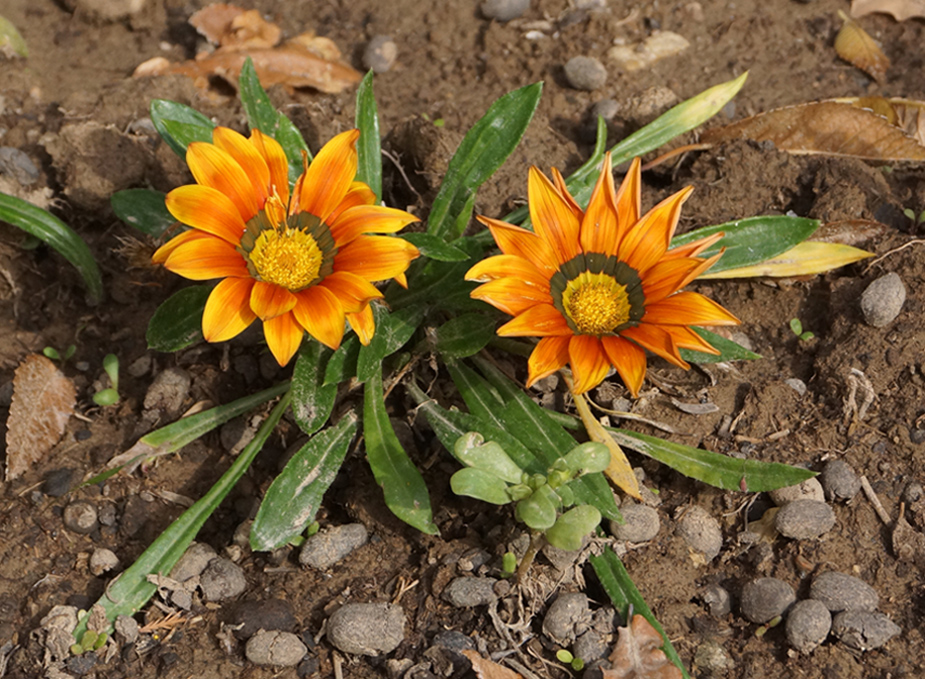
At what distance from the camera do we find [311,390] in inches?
108

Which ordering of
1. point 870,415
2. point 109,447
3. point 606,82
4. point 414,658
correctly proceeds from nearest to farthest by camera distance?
point 414,658
point 870,415
point 109,447
point 606,82

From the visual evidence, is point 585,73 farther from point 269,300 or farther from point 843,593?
point 843,593

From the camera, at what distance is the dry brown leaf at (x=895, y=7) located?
4.20 m

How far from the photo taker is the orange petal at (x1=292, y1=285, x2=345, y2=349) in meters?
2.35

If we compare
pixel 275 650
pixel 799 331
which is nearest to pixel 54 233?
pixel 275 650

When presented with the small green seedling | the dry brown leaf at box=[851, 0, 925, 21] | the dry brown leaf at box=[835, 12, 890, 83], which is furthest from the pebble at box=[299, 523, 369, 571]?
the dry brown leaf at box=[851, 0, 925, 21]

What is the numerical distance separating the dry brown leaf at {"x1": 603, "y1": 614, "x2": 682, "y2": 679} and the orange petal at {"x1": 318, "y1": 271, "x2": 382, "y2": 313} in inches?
46.3

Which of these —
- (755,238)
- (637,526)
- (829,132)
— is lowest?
(637,526)

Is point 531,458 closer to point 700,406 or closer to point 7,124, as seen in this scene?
point 700,406

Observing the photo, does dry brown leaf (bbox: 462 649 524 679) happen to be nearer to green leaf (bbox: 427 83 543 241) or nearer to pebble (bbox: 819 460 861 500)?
pebble (bbox: 819 460 861 500)

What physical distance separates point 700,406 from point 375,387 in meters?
1.12

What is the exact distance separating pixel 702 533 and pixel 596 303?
0.82 metres

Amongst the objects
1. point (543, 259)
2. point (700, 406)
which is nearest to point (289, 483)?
point (543, 259)

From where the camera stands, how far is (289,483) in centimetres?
274
